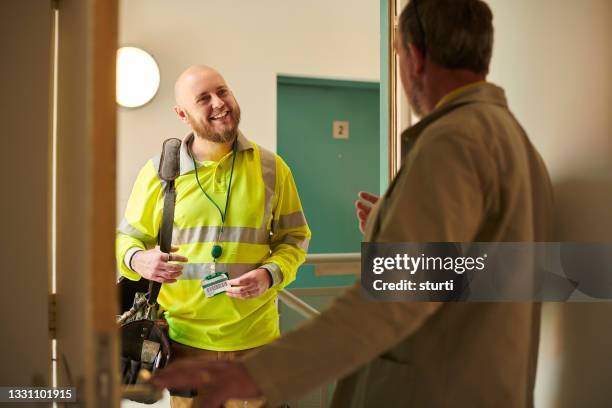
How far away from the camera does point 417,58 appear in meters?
0.84

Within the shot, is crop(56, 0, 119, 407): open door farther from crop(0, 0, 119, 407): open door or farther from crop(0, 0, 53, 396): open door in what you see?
A: crop(0, 0, 53, 396): open door

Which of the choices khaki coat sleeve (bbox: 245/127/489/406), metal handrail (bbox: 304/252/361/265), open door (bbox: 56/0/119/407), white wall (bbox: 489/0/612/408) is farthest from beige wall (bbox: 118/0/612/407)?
metal handrail (bbox: 304/252/361/265)

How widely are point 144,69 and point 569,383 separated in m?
2.25

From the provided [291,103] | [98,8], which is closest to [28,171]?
[98,8]

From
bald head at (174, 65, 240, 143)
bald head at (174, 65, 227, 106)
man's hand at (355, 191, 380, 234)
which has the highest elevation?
Result: bald head at (174, 65, 227, 106)

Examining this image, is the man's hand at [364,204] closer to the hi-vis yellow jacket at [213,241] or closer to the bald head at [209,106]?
the hi-vis yellow jacket at [213,241]

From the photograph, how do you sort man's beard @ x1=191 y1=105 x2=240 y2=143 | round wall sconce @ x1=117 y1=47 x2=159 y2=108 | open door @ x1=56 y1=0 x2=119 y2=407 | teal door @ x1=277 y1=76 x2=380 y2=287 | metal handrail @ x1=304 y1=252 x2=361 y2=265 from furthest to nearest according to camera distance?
teal door @ x1=277 y1=76 x2=380 y2=287 < round wall sconce @ x1=117 y1=47 x2=159 y2=108 < metal handrail @ x1=304 y1=252 x2=361 y2=265 < man's beard @ x1=191 y1=105 x2=240 y2=143 < open door @ x1=56 y1=0 x2=119 y2=407

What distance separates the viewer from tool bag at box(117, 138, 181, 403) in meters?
1.44

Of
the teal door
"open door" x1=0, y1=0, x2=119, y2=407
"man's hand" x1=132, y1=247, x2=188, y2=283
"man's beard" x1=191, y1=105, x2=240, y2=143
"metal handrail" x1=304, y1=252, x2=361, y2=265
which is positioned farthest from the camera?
the teal door

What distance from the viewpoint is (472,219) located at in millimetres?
716

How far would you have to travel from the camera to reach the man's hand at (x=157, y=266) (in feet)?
4.71

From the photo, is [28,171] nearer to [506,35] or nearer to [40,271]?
[40,271]

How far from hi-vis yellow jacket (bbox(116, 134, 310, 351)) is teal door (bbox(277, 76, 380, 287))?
1.65 m
